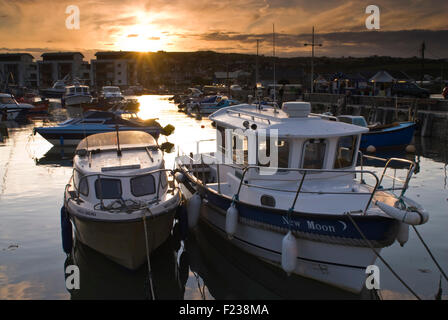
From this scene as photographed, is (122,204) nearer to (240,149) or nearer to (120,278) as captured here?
(120,278)

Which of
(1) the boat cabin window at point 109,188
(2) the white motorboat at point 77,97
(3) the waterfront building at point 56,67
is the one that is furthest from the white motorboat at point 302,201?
(3) the waterfront building at point 56,67

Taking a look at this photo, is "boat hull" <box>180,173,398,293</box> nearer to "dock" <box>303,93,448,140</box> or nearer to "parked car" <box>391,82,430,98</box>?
"dock" <box>303,93,448,140</box>

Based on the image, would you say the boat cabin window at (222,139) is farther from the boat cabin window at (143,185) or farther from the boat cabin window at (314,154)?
the boat cabin window at (314,154)

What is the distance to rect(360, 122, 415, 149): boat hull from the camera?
27.1m

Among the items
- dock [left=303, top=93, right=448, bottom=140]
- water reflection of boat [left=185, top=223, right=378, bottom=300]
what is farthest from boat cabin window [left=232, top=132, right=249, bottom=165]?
dock [left=303, top=93, right=448, bottom=140]

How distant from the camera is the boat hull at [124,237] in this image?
10070 mm

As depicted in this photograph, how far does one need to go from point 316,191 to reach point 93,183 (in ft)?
18.4

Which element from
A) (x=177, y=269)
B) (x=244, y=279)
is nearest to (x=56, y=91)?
(x=177, y=269)

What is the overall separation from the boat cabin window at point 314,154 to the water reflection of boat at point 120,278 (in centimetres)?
431

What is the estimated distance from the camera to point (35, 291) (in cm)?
981

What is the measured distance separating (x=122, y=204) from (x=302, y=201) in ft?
14.4

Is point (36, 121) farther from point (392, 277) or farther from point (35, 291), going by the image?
point (392, 277)
